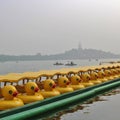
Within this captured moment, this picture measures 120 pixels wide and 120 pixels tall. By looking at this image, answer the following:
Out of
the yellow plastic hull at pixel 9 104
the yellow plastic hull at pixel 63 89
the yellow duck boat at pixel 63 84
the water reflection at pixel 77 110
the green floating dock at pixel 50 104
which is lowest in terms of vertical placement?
the water reflection at pixel 77 110

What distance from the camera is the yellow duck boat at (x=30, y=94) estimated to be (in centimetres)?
1883

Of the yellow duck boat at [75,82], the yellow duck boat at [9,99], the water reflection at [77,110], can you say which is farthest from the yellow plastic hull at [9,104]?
the yellow duck boat at [75,82]

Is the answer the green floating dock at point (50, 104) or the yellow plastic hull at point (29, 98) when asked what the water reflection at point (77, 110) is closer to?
the green floating dock at point (50, 104)

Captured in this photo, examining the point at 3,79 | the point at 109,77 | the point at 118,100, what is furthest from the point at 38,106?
the point at 109,77

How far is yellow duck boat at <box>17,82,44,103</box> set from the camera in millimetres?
18828

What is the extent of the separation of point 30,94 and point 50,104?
56.4 inches

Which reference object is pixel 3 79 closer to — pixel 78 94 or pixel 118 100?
pixel 78 94

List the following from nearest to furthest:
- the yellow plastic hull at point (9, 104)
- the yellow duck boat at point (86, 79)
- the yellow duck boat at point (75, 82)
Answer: the yellow plastic hull at point (9, 104) < the yellow duck boat at point (75, 82) < the yellow duck boat at point (86, 79)

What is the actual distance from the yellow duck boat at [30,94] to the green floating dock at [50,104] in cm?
57

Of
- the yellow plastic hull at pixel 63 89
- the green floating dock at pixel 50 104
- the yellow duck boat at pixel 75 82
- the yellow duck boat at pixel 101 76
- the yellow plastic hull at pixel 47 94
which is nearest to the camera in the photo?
the green floating dock at pixel 50 104

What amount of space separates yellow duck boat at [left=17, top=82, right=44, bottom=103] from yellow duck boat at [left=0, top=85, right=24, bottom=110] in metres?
1.22

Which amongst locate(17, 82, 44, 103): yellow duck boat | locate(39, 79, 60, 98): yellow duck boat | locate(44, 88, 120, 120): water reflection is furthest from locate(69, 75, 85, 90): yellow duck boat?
locate(17, 82, 44, 103): yellow duck boat

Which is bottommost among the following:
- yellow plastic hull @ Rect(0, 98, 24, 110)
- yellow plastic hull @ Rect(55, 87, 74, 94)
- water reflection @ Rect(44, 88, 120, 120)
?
water reflection @ Rect(44, 88, 120, 120)

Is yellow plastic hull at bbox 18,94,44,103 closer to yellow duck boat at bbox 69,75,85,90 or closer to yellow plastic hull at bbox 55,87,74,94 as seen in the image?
yellow plastic hull at bbox 55,87,74,94
